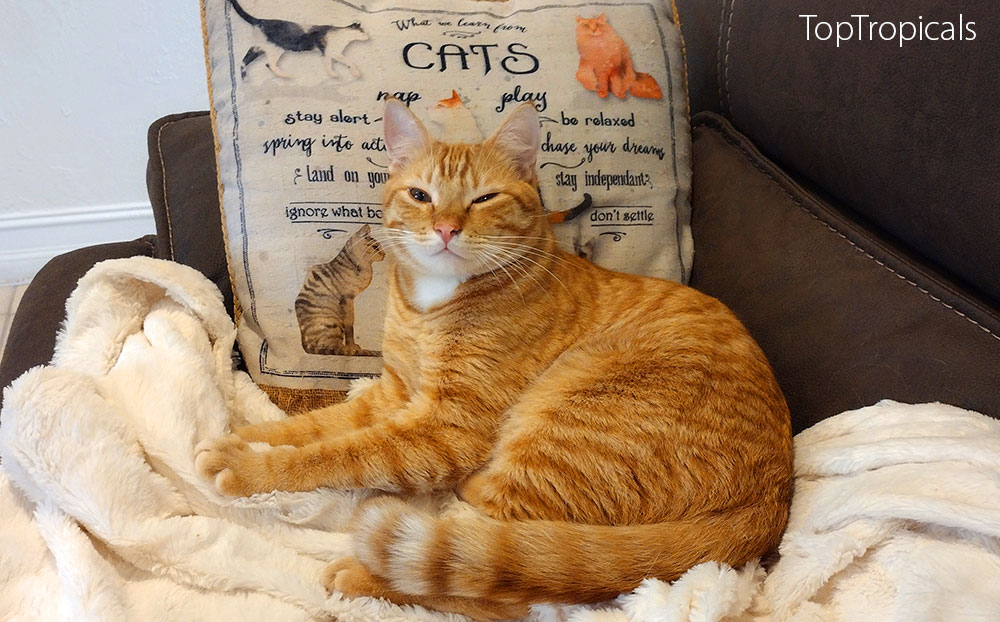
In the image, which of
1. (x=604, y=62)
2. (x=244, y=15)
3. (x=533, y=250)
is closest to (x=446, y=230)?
(x=533, y=250)

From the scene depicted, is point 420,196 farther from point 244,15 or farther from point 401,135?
point 244,15

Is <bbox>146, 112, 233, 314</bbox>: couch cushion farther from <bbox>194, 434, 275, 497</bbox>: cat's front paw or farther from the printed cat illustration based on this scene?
the printed cat illustration

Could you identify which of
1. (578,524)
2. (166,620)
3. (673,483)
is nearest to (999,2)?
(673,483)

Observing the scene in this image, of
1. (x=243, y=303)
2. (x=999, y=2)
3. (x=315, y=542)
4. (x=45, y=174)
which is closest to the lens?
(x=999, y=2)

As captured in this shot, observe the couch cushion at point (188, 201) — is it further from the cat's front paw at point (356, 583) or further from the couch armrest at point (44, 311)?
the cat's front paw at point (356, 583)

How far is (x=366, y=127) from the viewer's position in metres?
1.25

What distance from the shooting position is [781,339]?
1.16m

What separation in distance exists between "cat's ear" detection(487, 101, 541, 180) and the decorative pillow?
107 mm

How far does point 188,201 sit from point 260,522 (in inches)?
28.2

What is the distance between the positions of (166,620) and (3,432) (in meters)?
0.36

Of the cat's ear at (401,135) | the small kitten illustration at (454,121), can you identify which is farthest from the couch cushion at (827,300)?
the cat's ear at (401,135)

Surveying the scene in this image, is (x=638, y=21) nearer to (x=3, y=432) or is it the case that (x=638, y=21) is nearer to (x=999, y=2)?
(x=999, y=2)

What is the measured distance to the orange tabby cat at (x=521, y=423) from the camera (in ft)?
2.87

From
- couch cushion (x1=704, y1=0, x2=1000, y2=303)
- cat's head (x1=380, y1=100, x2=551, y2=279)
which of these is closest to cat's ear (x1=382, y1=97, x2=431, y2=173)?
cat's head (x1=380, y1=100, x2=551, y2=279)
